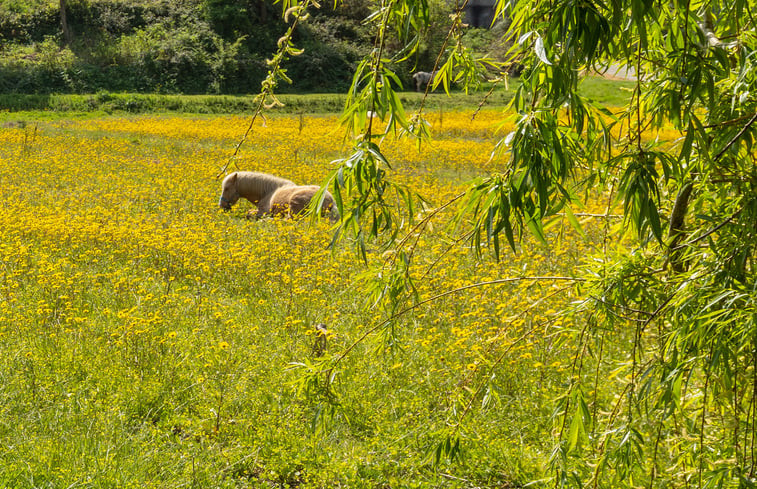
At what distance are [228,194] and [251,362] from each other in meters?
6.34

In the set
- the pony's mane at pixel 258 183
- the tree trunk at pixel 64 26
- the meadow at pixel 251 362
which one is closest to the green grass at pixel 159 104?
the tree trunk at pixel 64 26

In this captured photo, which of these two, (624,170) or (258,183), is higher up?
(624,170)

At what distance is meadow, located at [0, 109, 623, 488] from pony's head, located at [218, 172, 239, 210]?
Answer: 1586mm

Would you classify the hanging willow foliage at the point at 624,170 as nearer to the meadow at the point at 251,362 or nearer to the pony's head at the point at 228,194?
the meadow at the point at 251,362

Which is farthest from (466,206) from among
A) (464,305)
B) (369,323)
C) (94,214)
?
(94,214)

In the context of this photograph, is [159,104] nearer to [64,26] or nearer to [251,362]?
[64,26]

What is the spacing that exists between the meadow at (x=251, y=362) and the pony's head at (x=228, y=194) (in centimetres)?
159

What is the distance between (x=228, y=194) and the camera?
34.6ft

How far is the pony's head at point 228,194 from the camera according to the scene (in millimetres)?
10445

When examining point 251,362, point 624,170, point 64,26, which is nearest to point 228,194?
point 251,362

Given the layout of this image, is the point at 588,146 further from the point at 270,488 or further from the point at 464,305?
the point at 464,305

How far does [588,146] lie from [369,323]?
396 cm

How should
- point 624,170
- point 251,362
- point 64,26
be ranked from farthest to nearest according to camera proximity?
point 64,26
point 251,362
point 624,170

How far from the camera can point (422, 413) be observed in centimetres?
423
